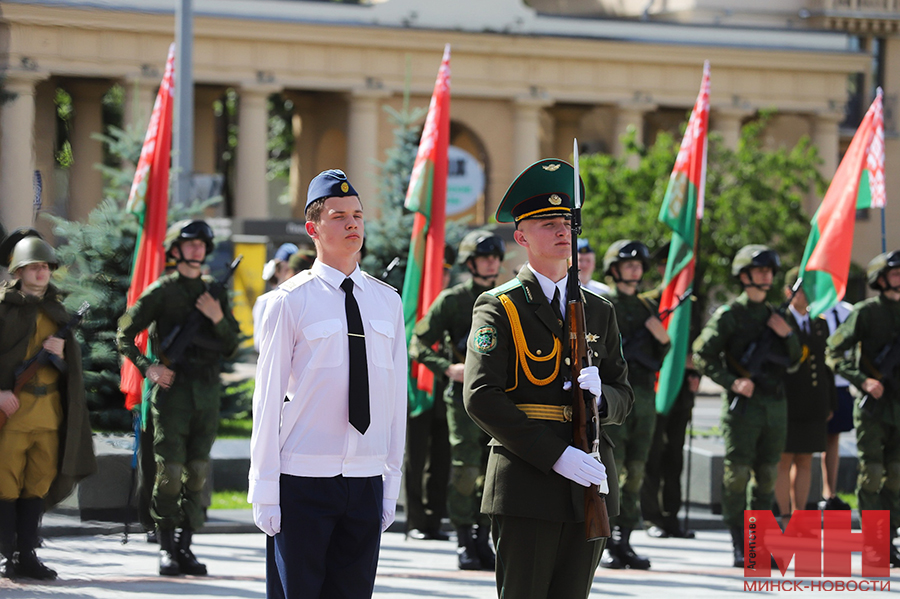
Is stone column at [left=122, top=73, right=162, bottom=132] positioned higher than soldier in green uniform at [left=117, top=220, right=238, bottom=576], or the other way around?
stone column at [left=122, top=73, right=162, bottom=132]

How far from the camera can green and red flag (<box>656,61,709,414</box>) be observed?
1050 centimetres

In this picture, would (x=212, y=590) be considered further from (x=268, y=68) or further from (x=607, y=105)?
(x=607, y=105)

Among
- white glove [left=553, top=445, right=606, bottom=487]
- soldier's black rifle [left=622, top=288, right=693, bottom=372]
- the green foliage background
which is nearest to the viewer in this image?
white glove [left=553, top=445, right=606, bottom=487]

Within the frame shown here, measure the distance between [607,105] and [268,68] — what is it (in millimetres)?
11547

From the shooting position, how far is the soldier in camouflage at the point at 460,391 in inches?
352

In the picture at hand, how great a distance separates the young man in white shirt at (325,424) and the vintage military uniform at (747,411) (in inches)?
175

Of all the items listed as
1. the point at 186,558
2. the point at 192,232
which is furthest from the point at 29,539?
the point at 192,232

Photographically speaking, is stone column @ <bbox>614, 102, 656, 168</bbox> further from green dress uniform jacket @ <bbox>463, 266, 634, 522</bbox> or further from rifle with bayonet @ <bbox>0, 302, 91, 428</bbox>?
green dress uniform jacket @ <bbox>463, 266, 634, 522</bbox>

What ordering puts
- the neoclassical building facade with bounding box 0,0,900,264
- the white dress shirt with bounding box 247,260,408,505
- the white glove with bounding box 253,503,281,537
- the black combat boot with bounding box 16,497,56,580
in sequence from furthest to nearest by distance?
the neoclassical building facade with bounding box 0,0,900,264, the black combat boot with bounding box 16,497,56,580, the white dress shirt with bounding box 247,260,408,505, the white glove with bounding box 253,503,281,537

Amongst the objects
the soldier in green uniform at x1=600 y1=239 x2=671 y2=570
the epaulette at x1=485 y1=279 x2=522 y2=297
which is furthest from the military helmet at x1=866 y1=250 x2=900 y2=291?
the epaulette at x1=485 y1=279 x2=522 y2=297

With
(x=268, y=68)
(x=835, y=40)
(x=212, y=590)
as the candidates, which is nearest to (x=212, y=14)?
(x=268, y=68)

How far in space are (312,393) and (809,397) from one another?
21.9 feet

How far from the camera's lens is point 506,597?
16.0ft

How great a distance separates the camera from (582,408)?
189 inches
